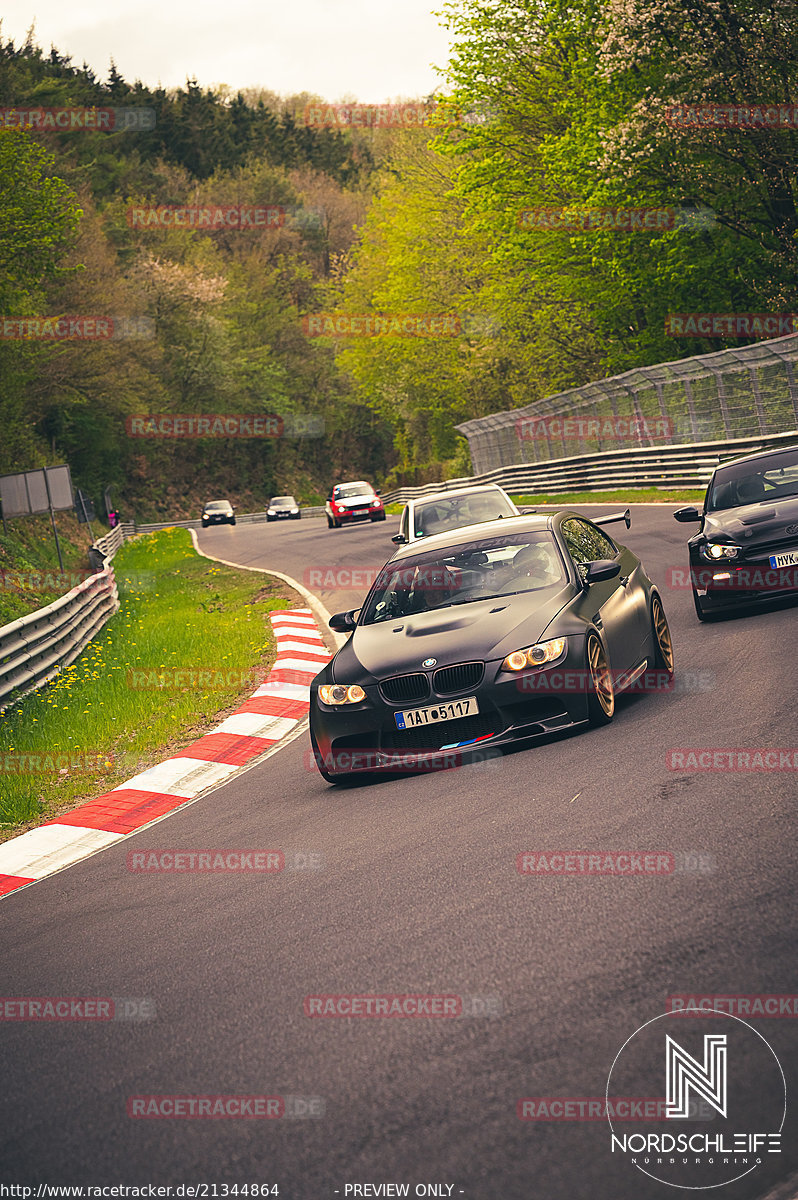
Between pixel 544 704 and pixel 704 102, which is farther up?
pixel 704 102

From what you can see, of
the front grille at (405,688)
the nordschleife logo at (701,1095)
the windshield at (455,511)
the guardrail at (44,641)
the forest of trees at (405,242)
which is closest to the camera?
Result: the nordschleife logo at (701,1095)

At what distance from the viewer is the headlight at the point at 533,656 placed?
24.3ft

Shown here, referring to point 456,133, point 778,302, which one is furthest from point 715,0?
point 456,133

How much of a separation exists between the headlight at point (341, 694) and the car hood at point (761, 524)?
4.99m

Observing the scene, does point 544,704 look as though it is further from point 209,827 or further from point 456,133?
point 456,133

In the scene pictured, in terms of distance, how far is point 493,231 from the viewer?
141 feet

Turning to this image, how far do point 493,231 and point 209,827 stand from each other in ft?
127

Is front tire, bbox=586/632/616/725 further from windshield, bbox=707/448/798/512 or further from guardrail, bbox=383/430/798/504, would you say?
guardrail, bbox=383/430/798/504

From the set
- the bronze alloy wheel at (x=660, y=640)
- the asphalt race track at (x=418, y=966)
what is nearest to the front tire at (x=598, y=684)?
the asphalt race track at (x=418, y=966)

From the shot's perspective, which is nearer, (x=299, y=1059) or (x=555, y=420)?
(x=299, y=1059)

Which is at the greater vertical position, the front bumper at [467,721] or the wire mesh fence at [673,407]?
the wire mesh fence at [673,407]

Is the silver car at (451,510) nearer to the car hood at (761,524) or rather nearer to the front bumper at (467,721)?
the car hood at (761,524)

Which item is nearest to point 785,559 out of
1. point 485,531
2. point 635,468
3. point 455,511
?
point 485,531

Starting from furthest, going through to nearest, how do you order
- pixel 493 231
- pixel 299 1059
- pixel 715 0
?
pixel 493 231 → pixel 715 0 → pixel 299 1059
